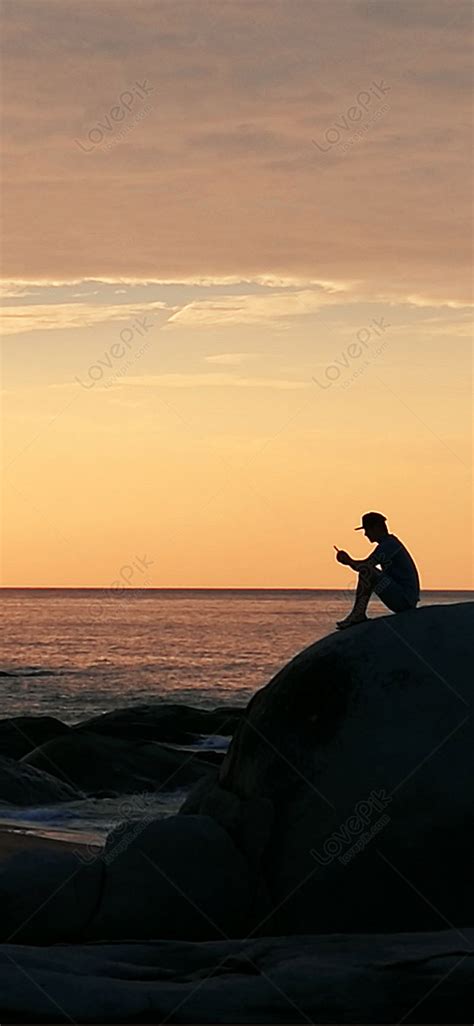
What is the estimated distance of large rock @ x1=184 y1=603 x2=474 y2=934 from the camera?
24.5 ft

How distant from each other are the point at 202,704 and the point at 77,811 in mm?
24257

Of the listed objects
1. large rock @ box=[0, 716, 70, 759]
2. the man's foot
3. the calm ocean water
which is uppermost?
the man's foot

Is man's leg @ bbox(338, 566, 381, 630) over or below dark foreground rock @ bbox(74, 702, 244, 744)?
over

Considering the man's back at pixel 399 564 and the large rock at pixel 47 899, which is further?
the man's back at pixel 399 564

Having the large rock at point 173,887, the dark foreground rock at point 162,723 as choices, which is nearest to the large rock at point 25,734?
the dark foreground rock at point 162,723

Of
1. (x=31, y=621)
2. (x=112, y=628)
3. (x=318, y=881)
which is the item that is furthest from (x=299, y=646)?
(x=318, y=881)

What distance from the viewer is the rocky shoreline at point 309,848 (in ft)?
21.9

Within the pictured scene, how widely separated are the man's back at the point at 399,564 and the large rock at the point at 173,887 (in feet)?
8.58

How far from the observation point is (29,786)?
1600cm

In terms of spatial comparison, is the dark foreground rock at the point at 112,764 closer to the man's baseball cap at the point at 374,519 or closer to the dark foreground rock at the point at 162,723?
the dark foreground rock at the point at 162,723

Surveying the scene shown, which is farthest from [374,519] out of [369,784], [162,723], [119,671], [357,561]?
[119,671]

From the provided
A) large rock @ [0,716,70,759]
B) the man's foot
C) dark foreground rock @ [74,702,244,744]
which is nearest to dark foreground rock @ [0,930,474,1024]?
the man's foot

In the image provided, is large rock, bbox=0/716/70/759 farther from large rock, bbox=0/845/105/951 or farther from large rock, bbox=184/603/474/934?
large rock, bbox=0/845/105/951

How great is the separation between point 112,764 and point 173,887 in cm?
1034
